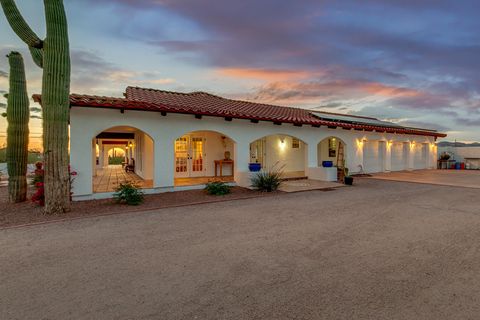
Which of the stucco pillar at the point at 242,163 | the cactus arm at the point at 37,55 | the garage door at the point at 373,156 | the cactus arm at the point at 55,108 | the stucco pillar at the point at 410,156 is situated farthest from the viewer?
the stucco pillar at the point at 410,156

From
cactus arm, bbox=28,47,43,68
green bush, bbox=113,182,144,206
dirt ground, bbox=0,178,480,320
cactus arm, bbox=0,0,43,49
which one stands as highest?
cactus arm, bbox=0,0,43,49

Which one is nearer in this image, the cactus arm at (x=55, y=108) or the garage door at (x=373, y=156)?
the cactus arm at (x=55, y=108)

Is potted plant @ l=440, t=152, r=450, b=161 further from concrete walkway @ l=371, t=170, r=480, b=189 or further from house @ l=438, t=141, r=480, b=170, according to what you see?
concrete walkway @ l=371, t=170, r=480, b=189

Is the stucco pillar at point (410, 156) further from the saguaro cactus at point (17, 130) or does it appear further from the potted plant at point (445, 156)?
the saguaro cactus at point (17, 130)

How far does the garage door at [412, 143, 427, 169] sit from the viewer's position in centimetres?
2117

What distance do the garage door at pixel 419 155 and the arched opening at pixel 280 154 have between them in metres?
11.1

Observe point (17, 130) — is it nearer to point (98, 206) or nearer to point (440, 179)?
point (98, 206)

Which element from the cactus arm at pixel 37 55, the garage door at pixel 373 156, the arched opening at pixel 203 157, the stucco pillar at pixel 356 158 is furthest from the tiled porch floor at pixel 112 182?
the garage door at pixel 373 156

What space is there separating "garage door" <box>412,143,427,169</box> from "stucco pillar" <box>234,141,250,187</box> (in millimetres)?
16778

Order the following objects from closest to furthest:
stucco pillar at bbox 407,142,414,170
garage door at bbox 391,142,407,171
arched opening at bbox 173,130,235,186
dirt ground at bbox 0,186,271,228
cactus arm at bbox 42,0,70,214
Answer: dirt ground at bbox 0,186,271,228 → cactus arm at bbox 42,0,70,214 → arched opening at bbox 173,130,235,186 → garage door at bbox 391,142,407,171 → stucco pillar at bbox 407,142,414,170

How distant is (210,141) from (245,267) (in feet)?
36.7

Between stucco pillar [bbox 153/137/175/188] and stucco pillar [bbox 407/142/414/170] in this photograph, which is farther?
stucco pillar [bbox 407/142/414/170]

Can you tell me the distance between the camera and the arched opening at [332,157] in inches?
539

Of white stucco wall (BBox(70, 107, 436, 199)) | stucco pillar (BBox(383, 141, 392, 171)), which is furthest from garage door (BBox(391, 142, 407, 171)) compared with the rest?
white stucco wall (BBox(70, 107, 436, 199))
